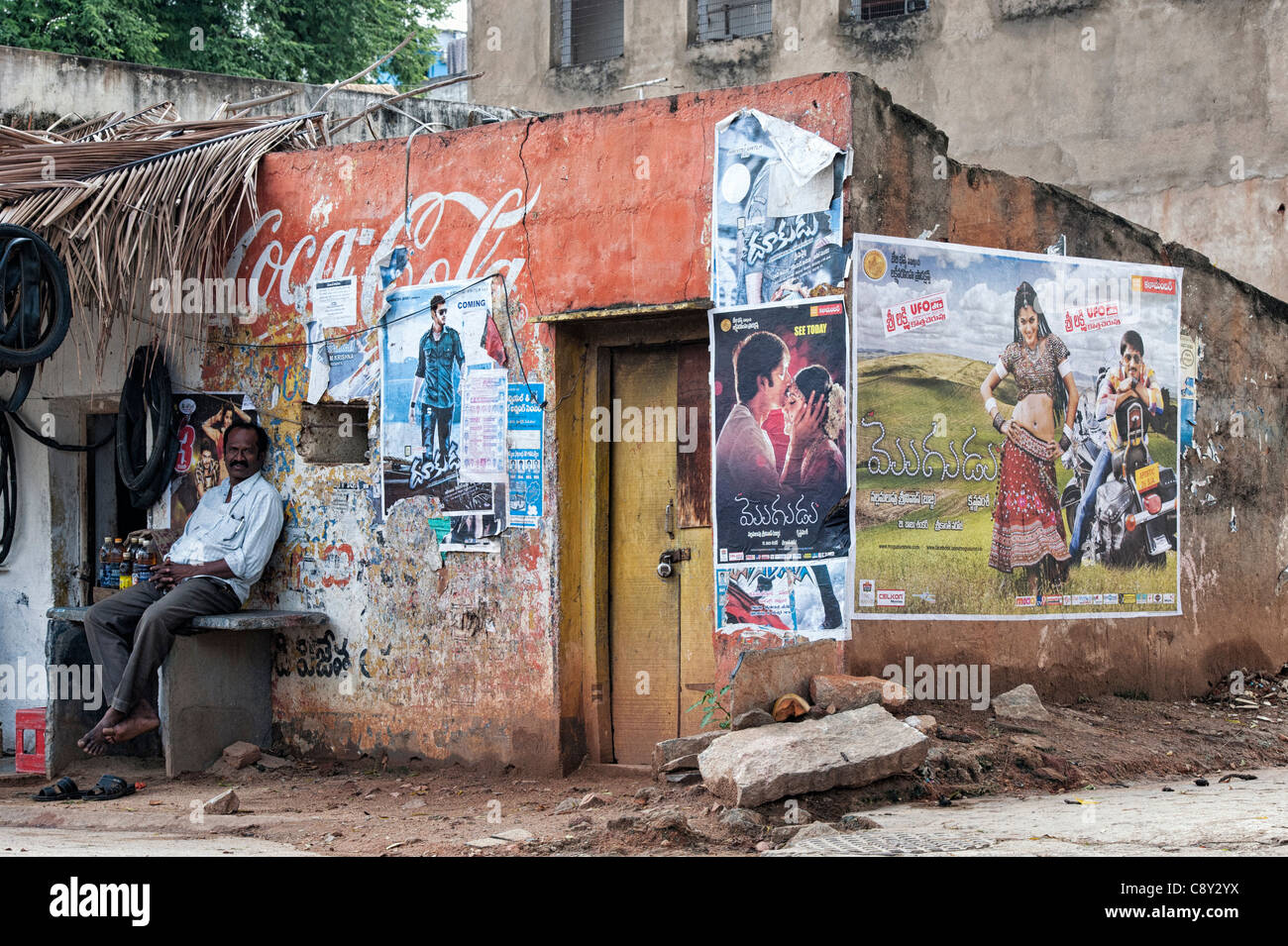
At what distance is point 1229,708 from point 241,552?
5.72 m

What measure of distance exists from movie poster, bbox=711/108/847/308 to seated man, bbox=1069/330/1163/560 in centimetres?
193

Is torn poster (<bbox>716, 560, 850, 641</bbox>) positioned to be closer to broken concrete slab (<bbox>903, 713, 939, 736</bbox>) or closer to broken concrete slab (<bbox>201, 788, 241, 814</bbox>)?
broken concrete slab (<bbox>903, 713, 939, 736</bbox>)

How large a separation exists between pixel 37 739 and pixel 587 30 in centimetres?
934

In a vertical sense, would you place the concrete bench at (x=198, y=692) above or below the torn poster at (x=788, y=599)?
below

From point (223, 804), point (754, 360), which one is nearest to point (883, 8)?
point (754, 360)

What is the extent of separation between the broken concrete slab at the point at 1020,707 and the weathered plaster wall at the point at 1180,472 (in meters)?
0.20

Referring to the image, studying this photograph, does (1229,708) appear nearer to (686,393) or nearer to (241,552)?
(686,393)

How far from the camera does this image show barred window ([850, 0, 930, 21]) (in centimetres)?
1295

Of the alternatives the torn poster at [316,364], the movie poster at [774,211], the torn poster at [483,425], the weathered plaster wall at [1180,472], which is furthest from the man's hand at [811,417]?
the torn poster at [316,364]

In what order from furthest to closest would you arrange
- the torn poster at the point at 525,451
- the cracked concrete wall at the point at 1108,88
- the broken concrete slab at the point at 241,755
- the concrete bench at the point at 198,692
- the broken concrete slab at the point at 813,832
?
the cracked concrete wall at the point at 1108,88 < the broken concrete slab at the point at 241,755 < the concrete bench at the point at 198,692 < the torn poster at the point at 525,451 < the broken concrete slab at the point at 813,832

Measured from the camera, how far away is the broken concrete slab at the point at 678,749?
259 inches

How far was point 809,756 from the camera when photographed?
5977 millimetres

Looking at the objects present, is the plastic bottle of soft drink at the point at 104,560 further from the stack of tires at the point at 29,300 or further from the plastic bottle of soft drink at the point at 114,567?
the stack of tires at the point at 29,300

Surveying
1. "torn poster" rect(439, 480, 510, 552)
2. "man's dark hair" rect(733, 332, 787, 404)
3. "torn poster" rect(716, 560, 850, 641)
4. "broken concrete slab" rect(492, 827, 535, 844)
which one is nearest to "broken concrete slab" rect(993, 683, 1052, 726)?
"torn poster" rect(716, 560, 850, 641)
